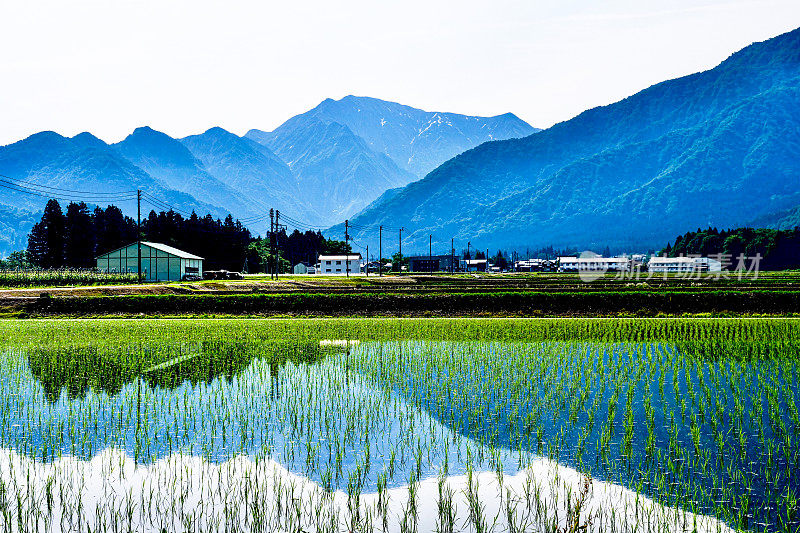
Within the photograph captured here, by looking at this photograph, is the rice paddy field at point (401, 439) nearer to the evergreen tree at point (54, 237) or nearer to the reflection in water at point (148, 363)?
the reflection in water at point (148, 363)

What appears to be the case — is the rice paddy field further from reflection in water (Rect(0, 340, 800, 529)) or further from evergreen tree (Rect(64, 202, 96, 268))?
evergreen tree (Rect(64, 202, 96, 268))

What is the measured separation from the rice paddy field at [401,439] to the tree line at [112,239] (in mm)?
83307

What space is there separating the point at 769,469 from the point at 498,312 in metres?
29.7

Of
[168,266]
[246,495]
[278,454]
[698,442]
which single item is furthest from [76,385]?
[168,266]

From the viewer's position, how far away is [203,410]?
1396 cm

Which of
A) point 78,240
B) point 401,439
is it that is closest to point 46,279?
point 78,240

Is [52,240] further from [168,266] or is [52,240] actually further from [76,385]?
[76,385]

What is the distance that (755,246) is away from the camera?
15500cm

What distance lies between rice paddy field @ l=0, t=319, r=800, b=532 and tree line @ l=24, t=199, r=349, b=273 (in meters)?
83.3

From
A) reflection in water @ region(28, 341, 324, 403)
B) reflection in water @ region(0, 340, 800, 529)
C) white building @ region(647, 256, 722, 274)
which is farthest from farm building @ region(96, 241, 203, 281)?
white building @ region(647, 256, 722, 274)

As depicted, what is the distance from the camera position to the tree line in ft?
323

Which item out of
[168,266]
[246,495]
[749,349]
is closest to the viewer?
[246,495]

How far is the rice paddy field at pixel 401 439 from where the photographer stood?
27.5ft

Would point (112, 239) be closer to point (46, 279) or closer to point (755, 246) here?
point (46, 279)
